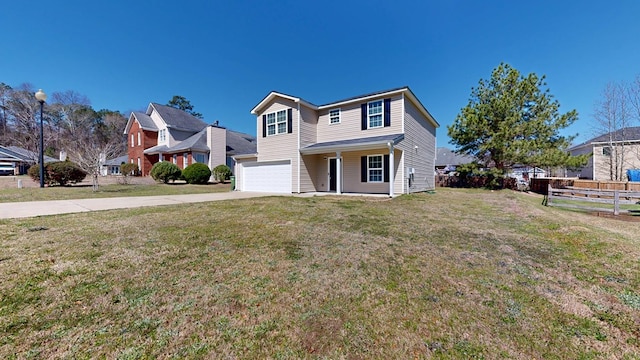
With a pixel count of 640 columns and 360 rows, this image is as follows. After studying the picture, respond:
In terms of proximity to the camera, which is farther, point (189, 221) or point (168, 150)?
point (168, 150)

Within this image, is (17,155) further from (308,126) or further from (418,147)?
(418,147)

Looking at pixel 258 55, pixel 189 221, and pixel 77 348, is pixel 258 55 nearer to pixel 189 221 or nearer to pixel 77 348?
pixel 189 221

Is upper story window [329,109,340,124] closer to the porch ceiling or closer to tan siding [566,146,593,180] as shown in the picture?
the porch ceiling

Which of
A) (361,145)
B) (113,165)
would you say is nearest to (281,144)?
(361,145)

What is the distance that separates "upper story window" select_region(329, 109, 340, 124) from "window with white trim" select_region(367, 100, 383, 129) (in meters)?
1.93

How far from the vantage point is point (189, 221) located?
19.5ft

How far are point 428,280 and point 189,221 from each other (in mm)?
5507

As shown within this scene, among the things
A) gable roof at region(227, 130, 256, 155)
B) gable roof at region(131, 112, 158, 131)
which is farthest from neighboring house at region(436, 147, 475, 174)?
gable roof at region(131, 112, 158, 131)

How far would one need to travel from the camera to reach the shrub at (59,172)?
14781mm

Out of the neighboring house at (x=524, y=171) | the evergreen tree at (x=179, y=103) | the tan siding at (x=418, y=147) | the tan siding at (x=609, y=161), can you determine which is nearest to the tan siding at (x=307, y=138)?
the tan siding at (x=418, y=147)

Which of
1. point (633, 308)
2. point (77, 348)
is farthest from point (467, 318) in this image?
point (77, 348)

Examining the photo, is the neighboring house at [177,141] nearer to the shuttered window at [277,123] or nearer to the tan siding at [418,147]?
the shuttered window at [277,123]

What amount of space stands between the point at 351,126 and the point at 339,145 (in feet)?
7.06

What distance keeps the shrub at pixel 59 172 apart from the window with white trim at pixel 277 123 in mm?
12788
